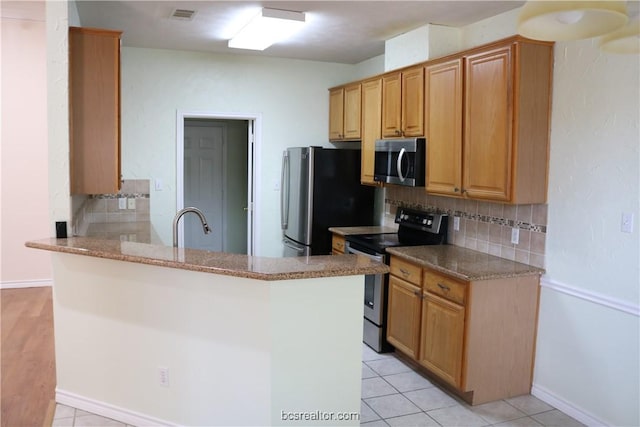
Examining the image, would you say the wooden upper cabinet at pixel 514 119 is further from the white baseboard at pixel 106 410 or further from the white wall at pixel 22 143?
the white wall at pixel 22 143

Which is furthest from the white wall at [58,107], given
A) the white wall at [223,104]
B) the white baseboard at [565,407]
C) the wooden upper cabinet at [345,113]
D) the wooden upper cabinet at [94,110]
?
the white baseboard at [565,407]

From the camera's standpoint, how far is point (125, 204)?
516 cm

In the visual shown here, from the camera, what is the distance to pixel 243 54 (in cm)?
542

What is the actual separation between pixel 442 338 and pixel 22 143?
4.82m

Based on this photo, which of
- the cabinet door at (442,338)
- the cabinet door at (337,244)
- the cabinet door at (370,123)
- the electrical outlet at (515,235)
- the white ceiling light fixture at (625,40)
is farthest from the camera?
the cabinet door at (337,244)

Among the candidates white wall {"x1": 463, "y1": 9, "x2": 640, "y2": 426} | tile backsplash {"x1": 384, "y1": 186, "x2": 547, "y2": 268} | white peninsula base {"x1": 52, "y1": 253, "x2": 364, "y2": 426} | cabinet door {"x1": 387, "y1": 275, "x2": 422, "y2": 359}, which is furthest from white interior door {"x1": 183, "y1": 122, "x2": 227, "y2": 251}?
white wall {"x1": 463, "y1": 9, "x2": 640, "y2": 426}

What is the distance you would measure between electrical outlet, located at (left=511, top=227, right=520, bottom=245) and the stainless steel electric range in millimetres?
693

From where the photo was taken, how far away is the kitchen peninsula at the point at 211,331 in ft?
8.07

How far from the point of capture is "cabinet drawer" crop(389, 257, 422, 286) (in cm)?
369

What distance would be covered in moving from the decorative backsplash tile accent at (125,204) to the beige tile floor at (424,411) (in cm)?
228

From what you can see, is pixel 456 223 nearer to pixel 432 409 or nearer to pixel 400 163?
pixel 400 163

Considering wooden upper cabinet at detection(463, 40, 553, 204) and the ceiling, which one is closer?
wooden upper cabinet at detection(463, 40, 553, 204)

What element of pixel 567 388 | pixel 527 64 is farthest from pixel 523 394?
pixel 527 64

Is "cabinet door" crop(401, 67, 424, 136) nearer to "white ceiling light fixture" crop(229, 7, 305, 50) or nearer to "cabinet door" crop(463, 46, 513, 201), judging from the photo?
"cabinet door" crop(463, 46, 513, 201)
